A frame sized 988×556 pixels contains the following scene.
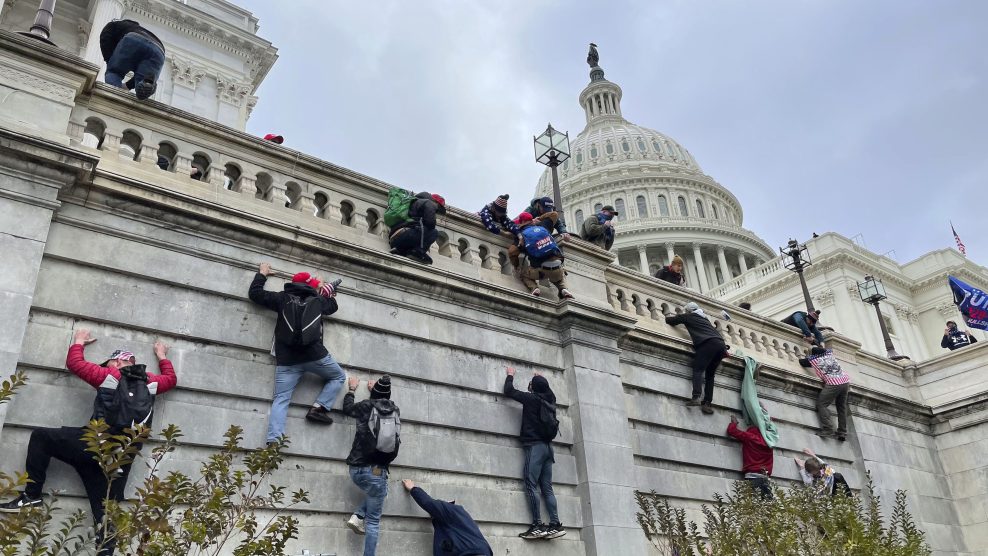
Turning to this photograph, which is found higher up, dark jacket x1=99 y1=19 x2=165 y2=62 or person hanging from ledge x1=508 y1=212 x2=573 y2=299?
dark jacket x1=99 y1=19 x2=165 y2=62

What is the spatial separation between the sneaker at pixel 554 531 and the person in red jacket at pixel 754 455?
5270 millimetres

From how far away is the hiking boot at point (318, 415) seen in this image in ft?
35.0

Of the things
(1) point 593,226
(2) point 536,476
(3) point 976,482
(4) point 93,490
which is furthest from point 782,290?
(4) point 93,490

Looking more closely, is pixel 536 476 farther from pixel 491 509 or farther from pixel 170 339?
pixel 170 339

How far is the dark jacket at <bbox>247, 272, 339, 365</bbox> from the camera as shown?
10.7m

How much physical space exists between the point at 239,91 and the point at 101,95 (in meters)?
20.5

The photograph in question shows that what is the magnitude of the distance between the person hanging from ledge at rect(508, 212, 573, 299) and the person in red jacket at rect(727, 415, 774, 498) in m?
4.61

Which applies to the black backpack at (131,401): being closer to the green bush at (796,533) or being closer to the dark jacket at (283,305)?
the dark jacket at (283,305)

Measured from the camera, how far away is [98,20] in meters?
24.6

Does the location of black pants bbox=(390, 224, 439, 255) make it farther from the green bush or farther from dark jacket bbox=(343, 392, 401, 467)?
the green bush

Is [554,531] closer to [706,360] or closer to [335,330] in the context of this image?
[335,330]

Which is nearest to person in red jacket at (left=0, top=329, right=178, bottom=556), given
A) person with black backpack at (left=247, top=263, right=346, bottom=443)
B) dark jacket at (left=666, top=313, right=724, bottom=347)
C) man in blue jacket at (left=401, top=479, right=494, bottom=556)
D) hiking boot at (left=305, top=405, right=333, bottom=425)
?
person with black backpack at (left=247, top=263, right=346, bottom=443)

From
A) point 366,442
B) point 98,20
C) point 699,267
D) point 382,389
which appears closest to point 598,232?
point 382,389

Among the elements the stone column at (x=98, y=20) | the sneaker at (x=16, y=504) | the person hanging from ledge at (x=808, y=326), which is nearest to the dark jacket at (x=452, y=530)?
the sneaker at (x=16, y=504)
